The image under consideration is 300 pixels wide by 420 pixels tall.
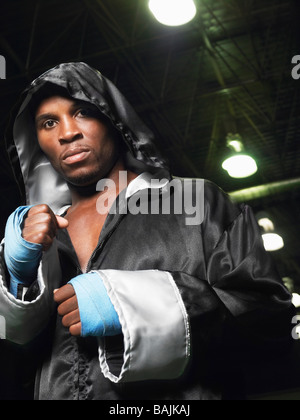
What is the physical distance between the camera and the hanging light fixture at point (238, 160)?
294 inches

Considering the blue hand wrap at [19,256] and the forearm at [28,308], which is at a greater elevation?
the blue hand wrap at [19,256]

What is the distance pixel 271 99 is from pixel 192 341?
724 cm

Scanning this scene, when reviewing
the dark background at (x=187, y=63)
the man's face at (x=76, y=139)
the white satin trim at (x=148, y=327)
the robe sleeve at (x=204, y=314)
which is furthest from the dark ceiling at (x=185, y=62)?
the white satin trim at (x=148, y=327)

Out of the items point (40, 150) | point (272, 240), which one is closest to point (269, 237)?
point (272, 240)

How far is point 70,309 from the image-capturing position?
1113 mm

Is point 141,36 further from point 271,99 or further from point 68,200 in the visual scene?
point 68,200

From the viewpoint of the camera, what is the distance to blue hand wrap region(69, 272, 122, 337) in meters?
1.06

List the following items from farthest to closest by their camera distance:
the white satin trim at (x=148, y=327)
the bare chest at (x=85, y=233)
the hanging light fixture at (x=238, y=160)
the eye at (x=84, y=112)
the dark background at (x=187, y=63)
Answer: the hanging light fixture at (x=238, y=160)
the dark background at (x=187, y=63)
the eye at (x=84, y=112)
the bare chest at (x=85, y=233)
the white satin trim at (x=148, y=327)

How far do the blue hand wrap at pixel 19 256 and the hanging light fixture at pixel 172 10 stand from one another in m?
4.33

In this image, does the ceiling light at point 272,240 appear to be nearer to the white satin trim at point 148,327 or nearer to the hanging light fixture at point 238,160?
the hanging light fixture at point 238,160

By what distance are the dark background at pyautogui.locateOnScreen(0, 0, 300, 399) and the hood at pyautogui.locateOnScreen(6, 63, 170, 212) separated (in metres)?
3.18

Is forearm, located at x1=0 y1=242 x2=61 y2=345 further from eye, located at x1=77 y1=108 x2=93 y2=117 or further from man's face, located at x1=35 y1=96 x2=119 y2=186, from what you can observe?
eye, located at x1=77 y1=108 x2=93 y2=117

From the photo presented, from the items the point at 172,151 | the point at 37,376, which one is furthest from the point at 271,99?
the point at 37,376

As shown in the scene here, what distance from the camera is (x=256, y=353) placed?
3.89ft
